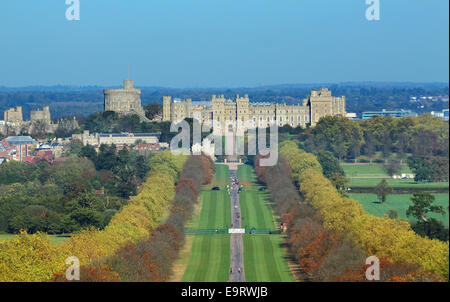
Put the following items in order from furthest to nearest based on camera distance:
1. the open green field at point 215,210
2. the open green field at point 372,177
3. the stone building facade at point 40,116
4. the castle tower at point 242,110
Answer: the stone building facade at point 40,116 → the castle tower at point 242,110 → the open green field at point 215,210 → the open green field at point 372,177

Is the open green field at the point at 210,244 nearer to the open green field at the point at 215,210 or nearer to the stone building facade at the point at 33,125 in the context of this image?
the open green field at the point at 215,210

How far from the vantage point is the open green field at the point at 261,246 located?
38312 millimetres

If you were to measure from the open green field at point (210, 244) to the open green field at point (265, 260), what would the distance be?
908mm

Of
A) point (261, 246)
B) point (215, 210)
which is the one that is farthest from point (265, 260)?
point (215, 210)

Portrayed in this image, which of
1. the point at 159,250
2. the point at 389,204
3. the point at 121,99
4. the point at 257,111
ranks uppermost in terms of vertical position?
the point at 121,99

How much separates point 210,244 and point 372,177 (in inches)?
340

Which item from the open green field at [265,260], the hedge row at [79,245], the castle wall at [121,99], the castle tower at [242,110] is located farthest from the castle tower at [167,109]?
the open green field at [265,260]

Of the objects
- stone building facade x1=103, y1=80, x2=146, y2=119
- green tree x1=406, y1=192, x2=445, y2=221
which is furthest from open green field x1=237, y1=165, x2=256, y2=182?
stone building facade x1=103, y1=80, x2=146, y2=119

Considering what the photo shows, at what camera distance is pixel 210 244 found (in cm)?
4584

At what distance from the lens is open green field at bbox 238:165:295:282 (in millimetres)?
38312

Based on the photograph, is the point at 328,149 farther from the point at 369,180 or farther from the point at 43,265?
the point at 43,265

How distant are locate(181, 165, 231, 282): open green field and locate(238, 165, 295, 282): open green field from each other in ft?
3.02

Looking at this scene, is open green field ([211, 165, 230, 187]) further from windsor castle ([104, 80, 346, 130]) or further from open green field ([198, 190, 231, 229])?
windsor castle ([104, 80, 346, 130])

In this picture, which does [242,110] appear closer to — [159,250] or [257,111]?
[257,111]
